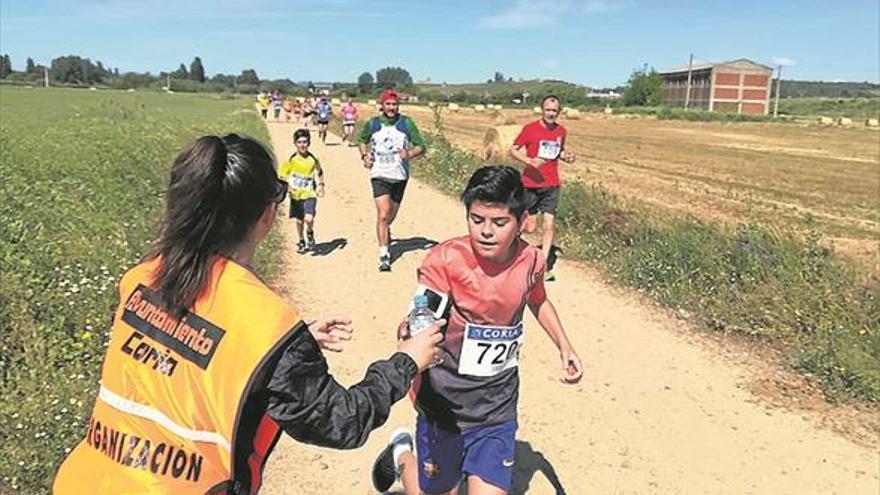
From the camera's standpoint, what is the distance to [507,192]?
3.26m

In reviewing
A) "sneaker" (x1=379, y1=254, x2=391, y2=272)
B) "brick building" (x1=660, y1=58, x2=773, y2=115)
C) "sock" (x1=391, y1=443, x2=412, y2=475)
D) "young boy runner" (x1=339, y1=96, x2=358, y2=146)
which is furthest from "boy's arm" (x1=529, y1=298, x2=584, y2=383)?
"brick building" (x1=660, y1=58, x2=773, y2=115)

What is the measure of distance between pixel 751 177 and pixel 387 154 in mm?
19761

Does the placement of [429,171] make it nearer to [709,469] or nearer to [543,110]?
[543,110]

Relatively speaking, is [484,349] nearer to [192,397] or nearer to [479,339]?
[479,339]

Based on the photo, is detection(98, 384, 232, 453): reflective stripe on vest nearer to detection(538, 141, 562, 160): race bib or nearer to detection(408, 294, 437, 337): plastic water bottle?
detection(408, 294, 437, 337): plastic water bottle

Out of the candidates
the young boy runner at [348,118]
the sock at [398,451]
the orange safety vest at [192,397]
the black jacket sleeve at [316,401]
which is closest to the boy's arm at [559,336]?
the sock at [398,451]

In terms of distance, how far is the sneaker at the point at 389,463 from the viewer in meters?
3.96

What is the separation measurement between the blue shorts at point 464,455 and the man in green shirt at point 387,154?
5.97 m

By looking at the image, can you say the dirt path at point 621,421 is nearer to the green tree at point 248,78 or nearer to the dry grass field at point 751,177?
the dry grass field at point 751,177

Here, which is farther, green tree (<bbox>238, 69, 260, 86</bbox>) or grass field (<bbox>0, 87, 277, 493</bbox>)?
green tree (<bbox>238, 69, 260, 86</bbox>)

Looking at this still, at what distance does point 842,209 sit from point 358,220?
1234 centimetres

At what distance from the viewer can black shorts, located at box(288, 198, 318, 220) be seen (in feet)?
33.8

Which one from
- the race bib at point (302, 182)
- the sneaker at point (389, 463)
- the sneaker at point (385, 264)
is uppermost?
the race bib at point (302, 182)

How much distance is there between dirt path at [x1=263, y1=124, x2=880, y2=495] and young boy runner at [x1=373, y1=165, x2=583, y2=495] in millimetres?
1236
